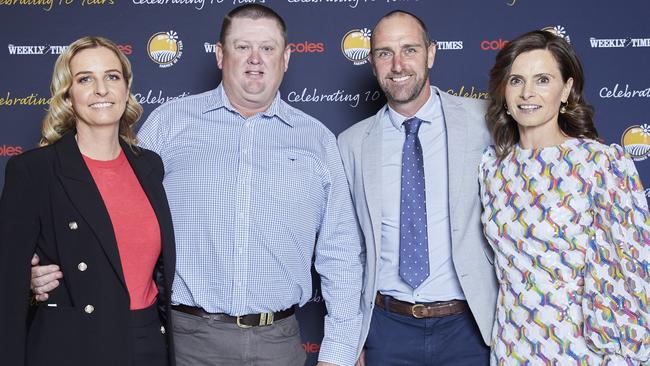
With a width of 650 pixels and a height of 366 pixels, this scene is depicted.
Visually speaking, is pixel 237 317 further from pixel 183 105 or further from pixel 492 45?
pixel 492 45

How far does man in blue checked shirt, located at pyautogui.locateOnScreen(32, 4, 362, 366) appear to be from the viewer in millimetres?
2096

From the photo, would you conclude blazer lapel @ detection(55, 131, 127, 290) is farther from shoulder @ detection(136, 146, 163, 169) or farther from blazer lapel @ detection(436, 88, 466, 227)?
blazer lapel @ detection(436, 88, 466, 227)

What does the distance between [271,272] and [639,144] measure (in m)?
2.03

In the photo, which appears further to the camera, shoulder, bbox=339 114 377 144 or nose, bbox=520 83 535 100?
shoulder, bbox=339 114 377 144

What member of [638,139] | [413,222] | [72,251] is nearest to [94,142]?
[72,251]

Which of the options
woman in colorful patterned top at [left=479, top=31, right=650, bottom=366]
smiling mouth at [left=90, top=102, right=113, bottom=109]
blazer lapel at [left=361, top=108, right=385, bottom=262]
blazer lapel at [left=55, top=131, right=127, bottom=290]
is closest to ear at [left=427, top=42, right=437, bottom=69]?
blazer lapel at [left=361, top=108, right=385, bottom=262]

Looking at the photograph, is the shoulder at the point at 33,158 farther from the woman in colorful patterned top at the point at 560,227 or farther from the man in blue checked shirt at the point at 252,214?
the woman in colorful patterned top at the point at 560,227

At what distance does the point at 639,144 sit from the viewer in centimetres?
319

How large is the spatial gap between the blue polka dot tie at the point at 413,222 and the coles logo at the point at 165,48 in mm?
1409

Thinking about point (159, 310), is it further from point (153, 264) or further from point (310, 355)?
point (310, 355)

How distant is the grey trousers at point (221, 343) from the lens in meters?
2.09

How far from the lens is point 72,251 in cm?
175

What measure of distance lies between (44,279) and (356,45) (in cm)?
190

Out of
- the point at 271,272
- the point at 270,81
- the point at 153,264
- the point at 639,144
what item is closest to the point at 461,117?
the point at 270,81
